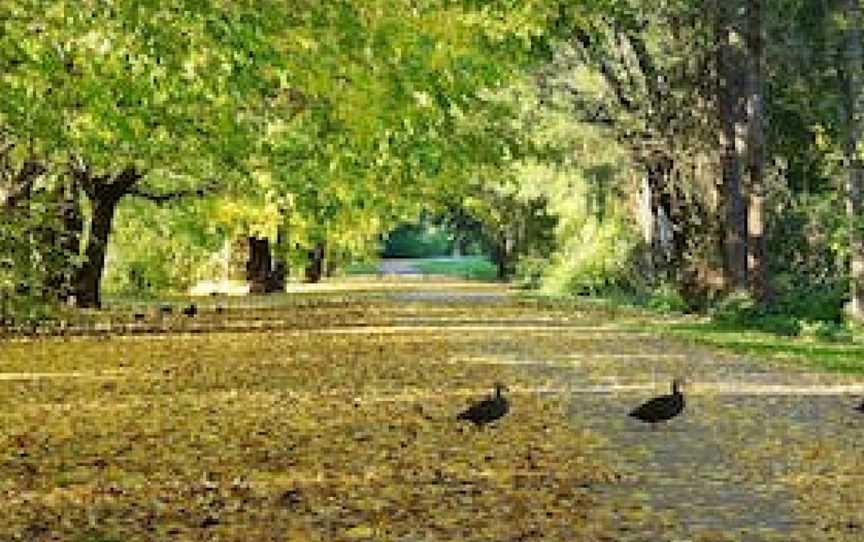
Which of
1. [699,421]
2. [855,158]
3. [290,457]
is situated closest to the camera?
[290,457]

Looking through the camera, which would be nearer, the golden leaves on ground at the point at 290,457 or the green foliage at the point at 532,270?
the golden leaves on ground at the point at 290,457

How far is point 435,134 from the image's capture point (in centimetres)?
2369

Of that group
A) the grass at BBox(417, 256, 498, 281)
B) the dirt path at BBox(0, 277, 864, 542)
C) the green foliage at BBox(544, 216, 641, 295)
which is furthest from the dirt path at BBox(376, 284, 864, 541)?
the grass at BBox(417, 256, 498, 281)

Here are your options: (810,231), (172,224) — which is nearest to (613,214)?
(810,231)

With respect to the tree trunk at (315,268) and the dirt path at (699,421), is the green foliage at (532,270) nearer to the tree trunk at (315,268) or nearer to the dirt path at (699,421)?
the tree trunk at (315,268)

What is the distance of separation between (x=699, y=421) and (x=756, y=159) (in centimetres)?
1942

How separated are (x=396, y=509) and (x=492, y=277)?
78.4 m

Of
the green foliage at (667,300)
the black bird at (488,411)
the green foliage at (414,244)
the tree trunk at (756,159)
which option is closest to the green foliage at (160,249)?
the green foliage at (667,300)

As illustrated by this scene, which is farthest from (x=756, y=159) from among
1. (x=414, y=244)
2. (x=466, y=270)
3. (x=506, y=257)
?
(x=414, y=244)

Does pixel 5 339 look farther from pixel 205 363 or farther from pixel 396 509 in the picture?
pixel 396 509

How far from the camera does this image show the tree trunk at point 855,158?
3198cm

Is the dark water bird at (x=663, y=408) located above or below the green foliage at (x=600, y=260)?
below

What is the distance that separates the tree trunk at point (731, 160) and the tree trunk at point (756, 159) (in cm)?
36

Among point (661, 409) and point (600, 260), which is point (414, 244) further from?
point (661, 409)
